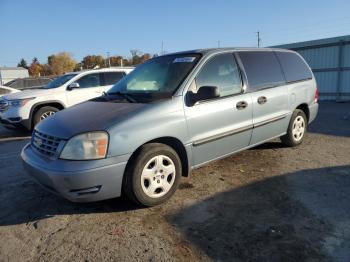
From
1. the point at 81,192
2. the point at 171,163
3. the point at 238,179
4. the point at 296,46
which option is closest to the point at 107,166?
the point at 81,192

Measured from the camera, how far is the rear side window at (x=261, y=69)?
5.11 metres

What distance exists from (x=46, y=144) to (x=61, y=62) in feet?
315

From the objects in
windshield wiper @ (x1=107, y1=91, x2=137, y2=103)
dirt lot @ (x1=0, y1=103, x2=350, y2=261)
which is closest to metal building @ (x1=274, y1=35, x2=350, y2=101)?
dirt lot @ (x1=0, y1=103, x2=350, y2=261)

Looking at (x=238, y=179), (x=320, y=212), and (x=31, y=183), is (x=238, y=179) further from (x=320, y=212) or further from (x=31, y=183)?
(x=31, y=183)

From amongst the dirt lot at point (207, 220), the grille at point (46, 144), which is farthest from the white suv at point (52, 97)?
the grille at point (46, 144)

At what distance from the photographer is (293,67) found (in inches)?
241

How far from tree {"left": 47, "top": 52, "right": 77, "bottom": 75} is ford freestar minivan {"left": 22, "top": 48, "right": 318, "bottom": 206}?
9071 centimetres

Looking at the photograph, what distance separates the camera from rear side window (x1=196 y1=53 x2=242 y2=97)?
14.8ft

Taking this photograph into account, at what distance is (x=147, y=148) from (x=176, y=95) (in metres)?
0.80

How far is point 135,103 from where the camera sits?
4.15 metres

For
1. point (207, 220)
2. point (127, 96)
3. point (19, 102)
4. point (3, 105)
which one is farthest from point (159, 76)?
point (3, 105)

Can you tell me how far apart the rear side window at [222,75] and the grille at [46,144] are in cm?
188

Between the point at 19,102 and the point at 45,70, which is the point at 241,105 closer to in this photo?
the point at 19,102

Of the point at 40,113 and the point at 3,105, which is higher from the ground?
the point at 3,105
